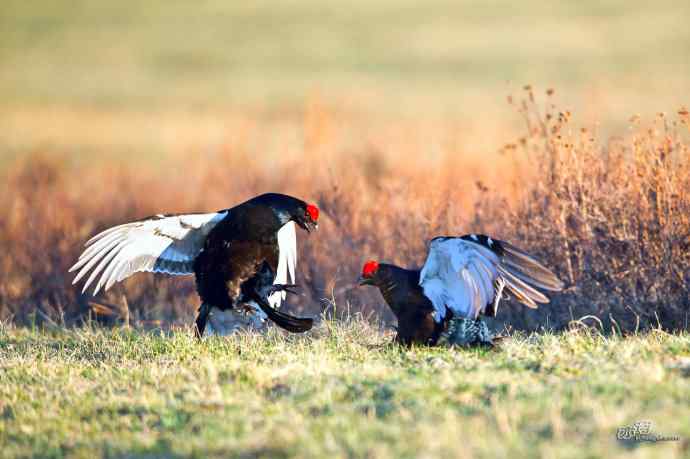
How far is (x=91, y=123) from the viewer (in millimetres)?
29203

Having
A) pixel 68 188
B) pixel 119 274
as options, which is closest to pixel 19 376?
pixel 119 274

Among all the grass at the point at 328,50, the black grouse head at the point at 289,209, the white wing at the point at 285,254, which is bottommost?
the white wing at the point at 285,254

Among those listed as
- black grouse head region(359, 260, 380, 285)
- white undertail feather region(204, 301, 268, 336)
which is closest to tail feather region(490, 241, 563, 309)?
black grouse head region(359, 260, 380, 285)

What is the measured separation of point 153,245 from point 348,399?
3.39m

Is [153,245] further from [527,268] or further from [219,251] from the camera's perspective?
[527,268]

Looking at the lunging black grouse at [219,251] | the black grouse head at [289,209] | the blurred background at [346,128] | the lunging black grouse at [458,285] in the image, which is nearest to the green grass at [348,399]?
the lunging black grouse at [458,285]

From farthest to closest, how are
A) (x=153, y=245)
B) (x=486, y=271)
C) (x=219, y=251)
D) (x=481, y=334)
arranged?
(x=153, y=245)
(x=219, y=251)
(x=481, y=334)
(x=486, y=271)

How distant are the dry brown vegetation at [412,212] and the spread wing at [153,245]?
121 cm

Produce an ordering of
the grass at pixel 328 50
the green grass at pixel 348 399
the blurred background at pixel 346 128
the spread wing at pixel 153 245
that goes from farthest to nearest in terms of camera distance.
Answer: the grass at pixel 328 50 → the blurred background at pixel 346 128 → the spread wing at pixel 153 245 → the green grass at pixel 348 399

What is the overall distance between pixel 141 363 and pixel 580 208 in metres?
3.93

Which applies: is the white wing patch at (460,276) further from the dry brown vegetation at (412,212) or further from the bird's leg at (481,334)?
the dry brown vegetation at (412,212)

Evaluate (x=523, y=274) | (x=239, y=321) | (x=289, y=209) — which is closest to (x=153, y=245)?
(x=289, y=209)

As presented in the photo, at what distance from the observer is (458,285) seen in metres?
7.33

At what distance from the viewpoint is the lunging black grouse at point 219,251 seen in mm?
8289
